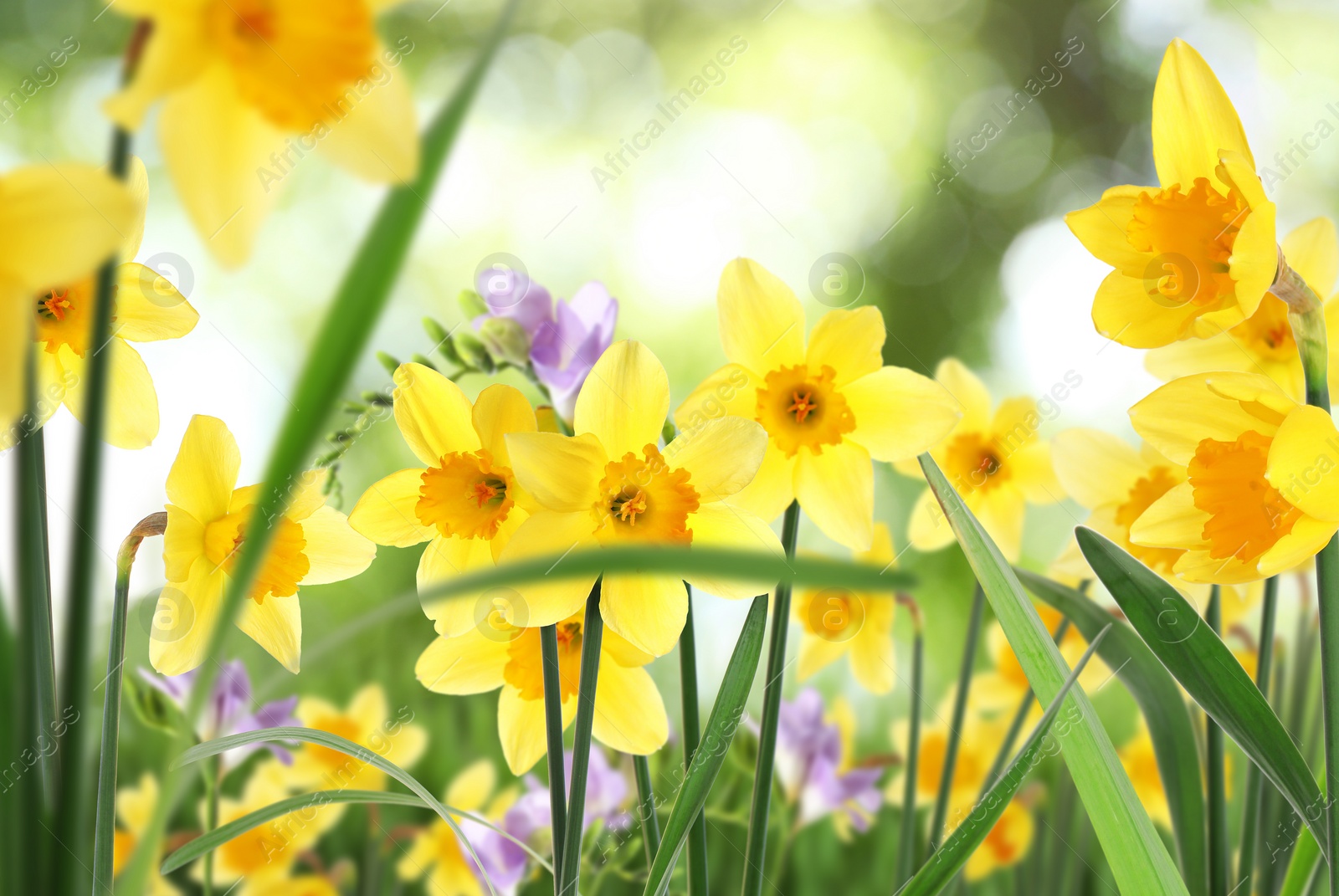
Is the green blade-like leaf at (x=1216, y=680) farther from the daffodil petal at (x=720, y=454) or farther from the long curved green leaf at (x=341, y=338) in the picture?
the long curved green leaf at (x=341, y=338)

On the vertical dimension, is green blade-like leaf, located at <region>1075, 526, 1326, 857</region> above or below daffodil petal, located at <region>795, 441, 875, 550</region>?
below

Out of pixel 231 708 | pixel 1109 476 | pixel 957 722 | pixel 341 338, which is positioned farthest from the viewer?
pixel 231 708

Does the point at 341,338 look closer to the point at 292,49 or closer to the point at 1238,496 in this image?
the point at 292,49

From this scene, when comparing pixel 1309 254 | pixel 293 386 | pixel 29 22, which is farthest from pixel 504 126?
pixel 293 386

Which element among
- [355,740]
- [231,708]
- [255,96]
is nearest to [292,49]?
[255,96]

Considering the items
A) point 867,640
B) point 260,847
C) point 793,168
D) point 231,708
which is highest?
point 793,168

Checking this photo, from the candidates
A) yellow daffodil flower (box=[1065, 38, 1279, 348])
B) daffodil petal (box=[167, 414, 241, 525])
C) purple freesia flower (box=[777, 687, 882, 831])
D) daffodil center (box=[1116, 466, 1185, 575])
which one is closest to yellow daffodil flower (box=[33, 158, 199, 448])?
daffodil petal (box=[167, 414, 241, 525])

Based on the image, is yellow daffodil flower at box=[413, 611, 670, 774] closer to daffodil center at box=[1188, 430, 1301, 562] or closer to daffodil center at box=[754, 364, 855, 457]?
daffodil center at box=[754, 364, 855, 457]
